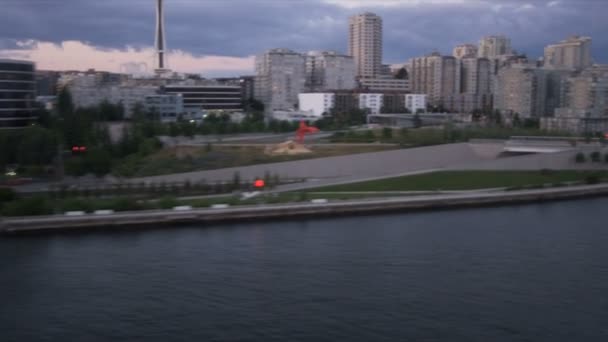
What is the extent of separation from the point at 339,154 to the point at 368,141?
2.16 metres

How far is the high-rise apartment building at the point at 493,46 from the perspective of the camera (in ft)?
152

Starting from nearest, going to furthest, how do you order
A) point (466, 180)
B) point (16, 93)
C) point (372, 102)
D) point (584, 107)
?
point (466, 180) → point (16, 93) → point (584, 107) → point (372, 102)

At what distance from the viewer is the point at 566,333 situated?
468 centimetres

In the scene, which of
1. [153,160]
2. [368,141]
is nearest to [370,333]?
[153,160]

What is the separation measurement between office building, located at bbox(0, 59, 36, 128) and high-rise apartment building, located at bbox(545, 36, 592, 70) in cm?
2953

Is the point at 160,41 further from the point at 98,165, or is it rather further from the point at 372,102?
the point at 98,165

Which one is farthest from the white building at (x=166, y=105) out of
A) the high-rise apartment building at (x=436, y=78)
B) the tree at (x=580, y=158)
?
the high-rise apartment building at (x=436, y=78)

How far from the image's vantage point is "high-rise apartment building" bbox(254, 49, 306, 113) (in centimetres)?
3094

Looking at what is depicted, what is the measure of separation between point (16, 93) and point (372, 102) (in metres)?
16.1

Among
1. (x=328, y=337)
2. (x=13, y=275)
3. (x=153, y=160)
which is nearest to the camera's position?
(x=328, y=337)

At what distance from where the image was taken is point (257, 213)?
867 cm

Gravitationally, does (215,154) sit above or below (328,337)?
above

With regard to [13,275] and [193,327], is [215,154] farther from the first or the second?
[193,327]

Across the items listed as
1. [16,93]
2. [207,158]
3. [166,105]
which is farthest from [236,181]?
[166,105]
